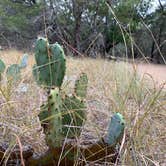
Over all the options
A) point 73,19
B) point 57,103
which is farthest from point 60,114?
point 73,19

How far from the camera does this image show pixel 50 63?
996 mm

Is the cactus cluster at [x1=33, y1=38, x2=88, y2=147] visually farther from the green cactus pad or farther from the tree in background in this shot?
the tree in background

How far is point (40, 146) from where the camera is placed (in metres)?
0.95

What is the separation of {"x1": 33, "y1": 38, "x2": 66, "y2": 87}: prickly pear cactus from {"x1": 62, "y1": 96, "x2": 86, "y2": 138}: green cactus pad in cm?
8

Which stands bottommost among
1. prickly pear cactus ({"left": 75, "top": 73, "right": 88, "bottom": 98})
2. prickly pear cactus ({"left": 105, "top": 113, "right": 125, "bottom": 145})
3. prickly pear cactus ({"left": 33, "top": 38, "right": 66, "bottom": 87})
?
prickly pear cactus ({"left": 105, "top": 113, "right": 125, "bottom": 145})

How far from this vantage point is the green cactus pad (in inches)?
35.0

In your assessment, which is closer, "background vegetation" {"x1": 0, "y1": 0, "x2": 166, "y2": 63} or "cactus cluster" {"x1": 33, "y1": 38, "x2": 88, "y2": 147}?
"cactus cluster" {"x1": 33, "y1": 38, "x2": 88, "y2": 147}

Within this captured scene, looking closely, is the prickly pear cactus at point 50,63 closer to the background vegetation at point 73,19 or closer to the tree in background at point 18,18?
the background vegetation at point 73,19

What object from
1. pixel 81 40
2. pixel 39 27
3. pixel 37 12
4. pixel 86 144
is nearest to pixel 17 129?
pixel 86 144

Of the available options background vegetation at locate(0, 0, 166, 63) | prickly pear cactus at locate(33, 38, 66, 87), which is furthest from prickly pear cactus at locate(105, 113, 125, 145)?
background vegetation at locate(0, 0, 166, 63)

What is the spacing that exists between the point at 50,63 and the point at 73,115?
0.55 feet

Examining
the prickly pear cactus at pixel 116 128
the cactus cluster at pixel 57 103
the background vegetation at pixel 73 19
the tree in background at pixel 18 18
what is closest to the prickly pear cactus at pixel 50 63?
the cactus cluster at pixel 57 103

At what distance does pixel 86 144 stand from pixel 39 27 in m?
9.80

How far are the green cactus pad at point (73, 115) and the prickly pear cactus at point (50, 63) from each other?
0.08 meters
